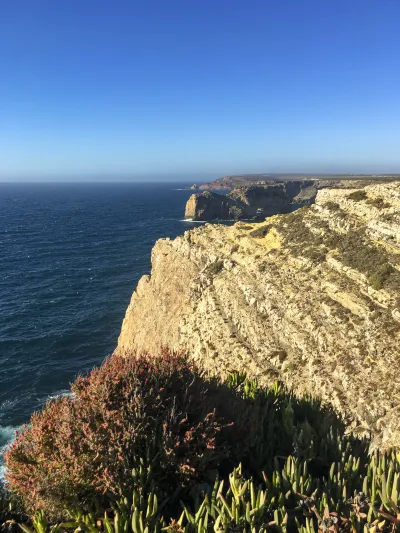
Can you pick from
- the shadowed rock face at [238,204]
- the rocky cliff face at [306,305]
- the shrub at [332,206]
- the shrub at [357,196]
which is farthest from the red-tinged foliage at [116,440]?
the shadowed rock face at [238,204]

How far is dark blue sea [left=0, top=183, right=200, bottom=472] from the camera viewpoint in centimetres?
3597

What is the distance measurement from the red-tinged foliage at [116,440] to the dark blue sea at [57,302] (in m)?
24.4

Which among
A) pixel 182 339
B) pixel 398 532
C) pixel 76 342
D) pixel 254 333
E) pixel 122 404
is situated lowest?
pixel 76 342

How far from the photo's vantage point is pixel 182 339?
25.9 metres

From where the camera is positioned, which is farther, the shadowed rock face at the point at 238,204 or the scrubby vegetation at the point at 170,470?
the shadowed rock face at the point at 238,204

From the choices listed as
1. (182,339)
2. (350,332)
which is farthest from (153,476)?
(182,339)

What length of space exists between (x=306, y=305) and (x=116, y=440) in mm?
15040

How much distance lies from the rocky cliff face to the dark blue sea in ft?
32.6

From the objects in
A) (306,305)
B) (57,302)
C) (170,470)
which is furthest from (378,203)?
(57,302)

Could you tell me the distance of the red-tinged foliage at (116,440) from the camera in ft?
24.3

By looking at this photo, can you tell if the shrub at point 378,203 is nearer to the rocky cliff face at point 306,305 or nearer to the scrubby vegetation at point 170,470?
the rocky cliff face at point 306,305

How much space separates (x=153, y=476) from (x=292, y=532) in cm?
301

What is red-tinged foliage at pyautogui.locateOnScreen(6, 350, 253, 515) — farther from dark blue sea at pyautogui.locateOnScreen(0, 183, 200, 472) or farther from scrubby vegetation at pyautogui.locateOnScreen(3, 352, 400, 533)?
dark blue sea at pyautogui.locateOnScreen(0, 183, 200, 472)

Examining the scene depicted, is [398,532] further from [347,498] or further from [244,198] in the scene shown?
[244,198]
